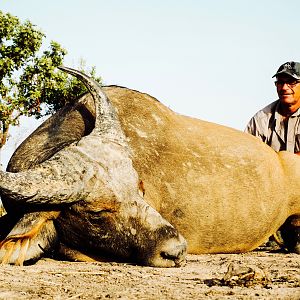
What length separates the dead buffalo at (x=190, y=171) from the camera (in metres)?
5.21

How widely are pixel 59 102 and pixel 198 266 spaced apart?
15.9m

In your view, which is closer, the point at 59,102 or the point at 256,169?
the point at 256,169

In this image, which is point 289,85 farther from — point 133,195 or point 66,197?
point 66,197

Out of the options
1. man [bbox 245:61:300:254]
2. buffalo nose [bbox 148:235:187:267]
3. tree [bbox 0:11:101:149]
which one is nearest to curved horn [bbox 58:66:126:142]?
buffalo nose [bbox 148:235:187:267]

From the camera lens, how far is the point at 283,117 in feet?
26.0

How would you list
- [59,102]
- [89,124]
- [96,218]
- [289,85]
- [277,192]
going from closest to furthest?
1. [96,218]
2. [89,124]
3. [277,192]
4. [289,85]
5. [59,102]

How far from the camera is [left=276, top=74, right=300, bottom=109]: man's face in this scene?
7.83 meters

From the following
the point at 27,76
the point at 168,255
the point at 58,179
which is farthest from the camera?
the point at 27,76

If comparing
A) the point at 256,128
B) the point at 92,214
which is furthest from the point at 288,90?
the point at 92,214

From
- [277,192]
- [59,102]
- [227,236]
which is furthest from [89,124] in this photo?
[59,102]

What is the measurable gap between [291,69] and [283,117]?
0.67 meters

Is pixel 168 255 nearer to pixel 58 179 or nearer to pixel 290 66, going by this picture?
pixel 58 179

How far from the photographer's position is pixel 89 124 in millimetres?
5410

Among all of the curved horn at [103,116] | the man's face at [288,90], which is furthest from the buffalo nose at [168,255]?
the man's face at [288,90]
